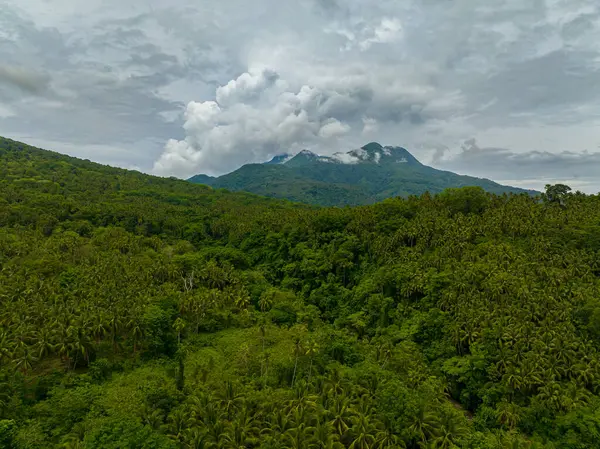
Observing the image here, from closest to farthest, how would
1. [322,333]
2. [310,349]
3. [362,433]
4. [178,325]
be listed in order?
[362,433] → [310,349] → [178,325] → [322,333]

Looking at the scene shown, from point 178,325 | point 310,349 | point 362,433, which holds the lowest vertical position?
point 362,433

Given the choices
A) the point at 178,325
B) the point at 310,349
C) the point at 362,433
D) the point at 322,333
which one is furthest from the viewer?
the point at 322,333

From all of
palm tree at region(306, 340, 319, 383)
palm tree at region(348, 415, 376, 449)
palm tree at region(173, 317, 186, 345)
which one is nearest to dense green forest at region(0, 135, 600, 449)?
palm tree at region(348, 415, 376, 449)

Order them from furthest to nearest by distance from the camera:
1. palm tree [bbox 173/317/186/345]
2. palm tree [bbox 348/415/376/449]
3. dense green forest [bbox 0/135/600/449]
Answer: palm tree [bbox 173/317/186/345] < dense green forest [bbox 0/135/600/449] < palm tree [bbox 348/415/376/449]

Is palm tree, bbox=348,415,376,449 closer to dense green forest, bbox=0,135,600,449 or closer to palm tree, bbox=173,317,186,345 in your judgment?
dense green forest, bbox=0,135,600,449

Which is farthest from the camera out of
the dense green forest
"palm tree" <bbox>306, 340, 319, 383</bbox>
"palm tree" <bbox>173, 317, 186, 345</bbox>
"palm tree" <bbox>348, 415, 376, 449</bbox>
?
"palm tree" <bbox>173, 317, 186, 345</bbox>

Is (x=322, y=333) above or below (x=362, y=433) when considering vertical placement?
above

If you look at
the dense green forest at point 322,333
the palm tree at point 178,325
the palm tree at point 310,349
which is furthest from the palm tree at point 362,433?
the palm tree at point 178,325

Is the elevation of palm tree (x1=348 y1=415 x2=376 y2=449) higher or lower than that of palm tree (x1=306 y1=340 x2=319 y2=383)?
lower

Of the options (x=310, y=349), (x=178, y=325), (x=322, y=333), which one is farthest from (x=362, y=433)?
(x=178, y=325)

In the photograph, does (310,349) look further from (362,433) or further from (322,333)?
(362,433)
